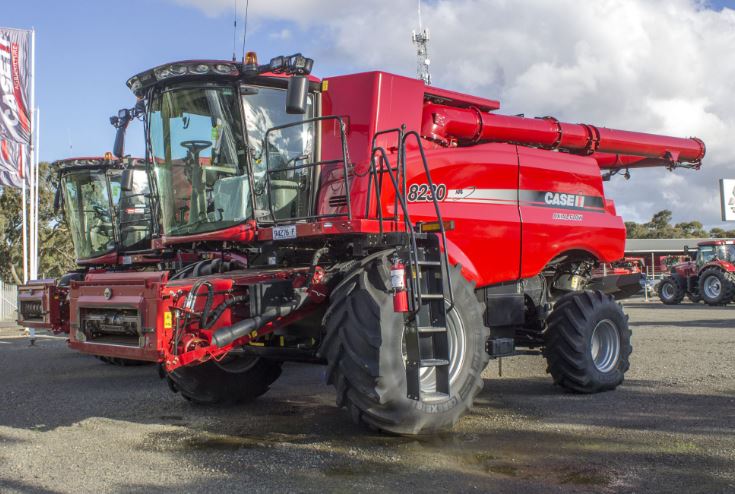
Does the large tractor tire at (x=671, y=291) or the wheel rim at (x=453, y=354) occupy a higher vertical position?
the wheel rim at (x=453, y=354)

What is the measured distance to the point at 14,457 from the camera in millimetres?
5121

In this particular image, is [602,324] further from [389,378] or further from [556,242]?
[389,378]

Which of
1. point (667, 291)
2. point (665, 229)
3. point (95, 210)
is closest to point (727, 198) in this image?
point (667, 291)

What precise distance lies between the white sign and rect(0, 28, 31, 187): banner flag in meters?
38.3

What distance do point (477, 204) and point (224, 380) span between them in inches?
124

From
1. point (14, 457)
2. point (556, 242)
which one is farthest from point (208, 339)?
point (556, 242)

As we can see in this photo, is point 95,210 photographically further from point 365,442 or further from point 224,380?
point 365,442

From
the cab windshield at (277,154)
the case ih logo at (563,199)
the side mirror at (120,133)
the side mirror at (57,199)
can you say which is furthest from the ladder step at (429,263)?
the side mirror at (57,199)

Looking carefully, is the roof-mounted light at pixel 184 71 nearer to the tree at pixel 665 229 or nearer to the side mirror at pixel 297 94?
the side mirror at pixel 297 94

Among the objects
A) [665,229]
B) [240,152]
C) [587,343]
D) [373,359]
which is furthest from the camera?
[665,229]

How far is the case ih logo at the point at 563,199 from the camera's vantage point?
7.88 meters

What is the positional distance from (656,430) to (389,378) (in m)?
2.32

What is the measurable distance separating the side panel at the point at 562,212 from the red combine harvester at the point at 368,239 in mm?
25

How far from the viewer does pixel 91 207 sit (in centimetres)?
1342
